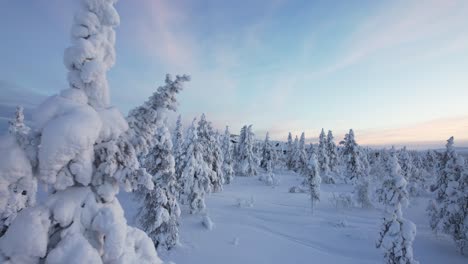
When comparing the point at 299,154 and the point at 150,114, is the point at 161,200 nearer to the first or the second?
the point at 150,114

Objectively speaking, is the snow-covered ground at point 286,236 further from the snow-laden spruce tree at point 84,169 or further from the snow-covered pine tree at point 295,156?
the snow-covered pine tree at point 295,156

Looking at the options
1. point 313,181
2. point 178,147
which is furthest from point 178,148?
point 313,181

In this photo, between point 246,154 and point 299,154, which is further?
point 299,154

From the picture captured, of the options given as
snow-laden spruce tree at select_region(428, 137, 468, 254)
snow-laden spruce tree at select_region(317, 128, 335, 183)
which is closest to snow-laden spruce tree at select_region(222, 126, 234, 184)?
snow-laden spruce tree at select_region(317, 128, 335, 183)

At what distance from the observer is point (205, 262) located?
2006 cm

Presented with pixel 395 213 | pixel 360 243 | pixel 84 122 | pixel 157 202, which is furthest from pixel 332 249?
pixel 84 122

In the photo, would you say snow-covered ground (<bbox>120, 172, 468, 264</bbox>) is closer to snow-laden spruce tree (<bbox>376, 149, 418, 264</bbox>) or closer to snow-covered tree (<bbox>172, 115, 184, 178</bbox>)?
snow-covered tree (<bbox>172, 115, 184, 178</bbox>)

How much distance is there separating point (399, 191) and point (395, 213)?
1.52 m

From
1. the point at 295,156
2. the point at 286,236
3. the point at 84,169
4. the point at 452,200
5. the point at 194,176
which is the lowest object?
the point at 286,236

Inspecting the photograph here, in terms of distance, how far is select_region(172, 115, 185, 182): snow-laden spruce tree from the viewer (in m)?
32.0

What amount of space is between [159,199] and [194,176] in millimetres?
11472

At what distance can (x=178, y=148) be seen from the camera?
111ft

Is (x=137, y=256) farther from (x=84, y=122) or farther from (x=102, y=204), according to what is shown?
(x=84, y=122)

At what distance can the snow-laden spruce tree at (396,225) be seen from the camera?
16594 millimetres
